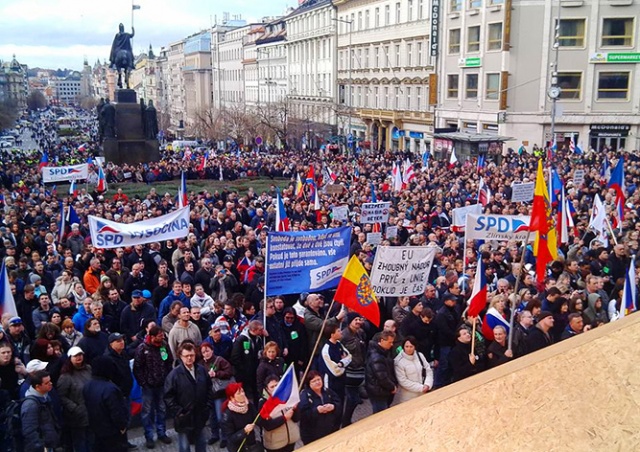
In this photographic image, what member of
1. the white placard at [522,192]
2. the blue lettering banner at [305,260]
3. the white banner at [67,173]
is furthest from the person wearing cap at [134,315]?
the white banner at [67,173]

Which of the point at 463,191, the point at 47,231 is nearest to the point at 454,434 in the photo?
the point at 47,231

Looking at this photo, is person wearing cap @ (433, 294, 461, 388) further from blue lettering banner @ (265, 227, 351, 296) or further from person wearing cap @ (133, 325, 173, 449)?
person wearing cap @ (133, 325, 173, 449)

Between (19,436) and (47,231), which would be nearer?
(19,436)

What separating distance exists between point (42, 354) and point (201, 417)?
1861mm

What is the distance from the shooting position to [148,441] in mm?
7809

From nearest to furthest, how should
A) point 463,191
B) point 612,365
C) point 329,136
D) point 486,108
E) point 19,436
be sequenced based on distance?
point 612,365 < point 19,436 < point 463,191 < point 486,108 < point 329,136

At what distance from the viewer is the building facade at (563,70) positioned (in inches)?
1644

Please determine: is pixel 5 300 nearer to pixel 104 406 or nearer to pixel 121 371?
pixel 121 371

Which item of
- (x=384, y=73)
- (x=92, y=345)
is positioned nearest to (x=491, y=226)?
(x=92, y=345)

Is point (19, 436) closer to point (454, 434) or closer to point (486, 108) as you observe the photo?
point (454, 434)

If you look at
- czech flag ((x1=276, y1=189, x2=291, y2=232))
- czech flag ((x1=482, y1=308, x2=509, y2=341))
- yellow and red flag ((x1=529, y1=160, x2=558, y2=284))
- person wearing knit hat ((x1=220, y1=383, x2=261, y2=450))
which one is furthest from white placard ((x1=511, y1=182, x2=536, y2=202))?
person wearing knit hat ((x1=220, y1=383, x2=261, y2=450))

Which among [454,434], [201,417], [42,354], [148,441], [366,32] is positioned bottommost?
[148,441]

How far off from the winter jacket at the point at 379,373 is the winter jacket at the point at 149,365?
7.70 feet

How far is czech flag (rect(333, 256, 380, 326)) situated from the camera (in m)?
7.81
